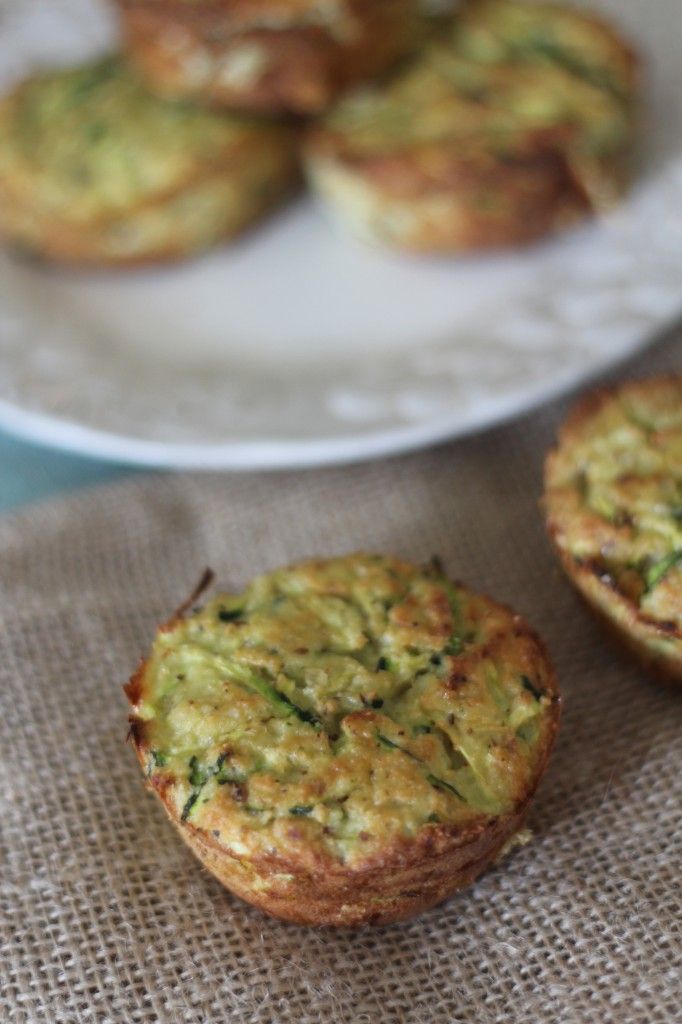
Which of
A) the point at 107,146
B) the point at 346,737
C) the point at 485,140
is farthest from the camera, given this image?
the point at 107,146

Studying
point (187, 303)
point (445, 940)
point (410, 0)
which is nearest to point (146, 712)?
A: point (445, 940)

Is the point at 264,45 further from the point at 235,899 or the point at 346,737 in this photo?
the point at 235,899

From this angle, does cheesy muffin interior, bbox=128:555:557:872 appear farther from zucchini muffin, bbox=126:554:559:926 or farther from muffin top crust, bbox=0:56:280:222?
muffin top crust, bbox=0:56:280:222

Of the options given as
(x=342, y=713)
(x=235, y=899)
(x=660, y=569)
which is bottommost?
(x=235, y=899)

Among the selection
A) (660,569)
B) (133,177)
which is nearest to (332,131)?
(133,177)

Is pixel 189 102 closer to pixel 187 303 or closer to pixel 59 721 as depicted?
pixel 187 303

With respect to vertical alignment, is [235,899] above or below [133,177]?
below

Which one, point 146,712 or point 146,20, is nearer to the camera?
point 146,712
